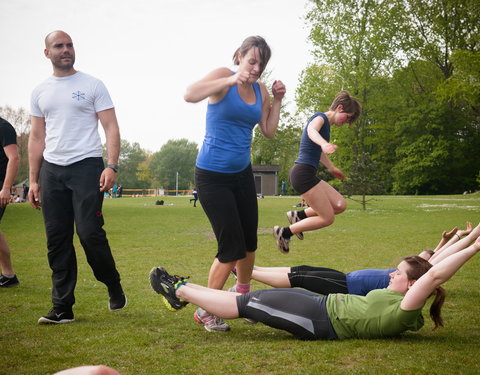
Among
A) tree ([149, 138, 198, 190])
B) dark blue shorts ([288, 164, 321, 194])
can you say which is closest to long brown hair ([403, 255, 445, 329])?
dark blue shorts ([288, 164, 321, 194])

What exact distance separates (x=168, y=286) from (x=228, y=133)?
1.40 m

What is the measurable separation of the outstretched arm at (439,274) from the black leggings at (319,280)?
106 centimetres

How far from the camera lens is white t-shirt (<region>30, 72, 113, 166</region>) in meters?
4.73

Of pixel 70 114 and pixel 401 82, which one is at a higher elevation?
pixel 401 82

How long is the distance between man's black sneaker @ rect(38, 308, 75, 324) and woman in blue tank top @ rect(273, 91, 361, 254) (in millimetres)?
3091

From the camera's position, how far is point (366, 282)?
Answer: 15.6 ft

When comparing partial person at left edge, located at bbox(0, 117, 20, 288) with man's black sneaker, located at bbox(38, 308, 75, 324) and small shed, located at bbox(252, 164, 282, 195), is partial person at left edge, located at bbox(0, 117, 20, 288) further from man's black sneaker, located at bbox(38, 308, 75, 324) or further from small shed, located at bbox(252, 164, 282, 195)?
small shed, located at bbox(252, 164, 282, 195)

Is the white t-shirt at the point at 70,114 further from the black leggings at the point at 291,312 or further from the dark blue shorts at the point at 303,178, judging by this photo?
the dark blue shorts at the point at 303,178

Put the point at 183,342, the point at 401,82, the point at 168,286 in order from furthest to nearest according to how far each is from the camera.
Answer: the point at 401,82 < the point at 168,286 < the point at 183,342

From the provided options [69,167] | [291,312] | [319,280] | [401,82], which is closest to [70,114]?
[69,167]

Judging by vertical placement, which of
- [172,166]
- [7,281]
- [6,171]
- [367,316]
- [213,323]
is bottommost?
[7,281]

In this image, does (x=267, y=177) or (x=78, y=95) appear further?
(x=267, y=177)

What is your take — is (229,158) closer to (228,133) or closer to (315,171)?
(228,133)

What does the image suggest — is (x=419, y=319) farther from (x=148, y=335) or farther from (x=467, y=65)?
(x=467, y=65)
